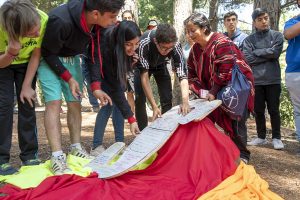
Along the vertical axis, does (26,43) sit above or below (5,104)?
above

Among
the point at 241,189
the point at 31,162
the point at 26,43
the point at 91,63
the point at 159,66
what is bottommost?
the point at 241,189

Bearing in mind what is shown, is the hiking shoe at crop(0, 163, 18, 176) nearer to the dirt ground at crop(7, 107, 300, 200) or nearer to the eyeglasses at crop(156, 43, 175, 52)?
the dirt ground at crop(7, 107, 300, 200)

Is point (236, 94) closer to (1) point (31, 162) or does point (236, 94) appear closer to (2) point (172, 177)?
(2) point (172, 177)

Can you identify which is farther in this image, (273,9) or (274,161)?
(273,9)

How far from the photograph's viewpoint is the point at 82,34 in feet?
10.5

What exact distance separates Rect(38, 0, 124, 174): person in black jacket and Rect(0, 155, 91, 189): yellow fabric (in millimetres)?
92

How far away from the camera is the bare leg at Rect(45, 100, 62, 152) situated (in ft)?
10.5

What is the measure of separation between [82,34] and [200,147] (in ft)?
4.40

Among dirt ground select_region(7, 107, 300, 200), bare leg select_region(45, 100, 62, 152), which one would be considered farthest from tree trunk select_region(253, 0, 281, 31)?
bare leg select_region(45, 100, 62, 152)

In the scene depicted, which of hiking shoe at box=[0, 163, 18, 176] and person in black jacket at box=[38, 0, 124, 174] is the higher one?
person in black jacket at box=[38, 0, 124, 174]

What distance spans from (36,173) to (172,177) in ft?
3.45

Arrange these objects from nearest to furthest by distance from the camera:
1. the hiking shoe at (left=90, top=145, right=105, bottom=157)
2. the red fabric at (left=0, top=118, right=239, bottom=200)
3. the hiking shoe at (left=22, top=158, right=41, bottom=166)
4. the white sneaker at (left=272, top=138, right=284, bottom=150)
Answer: the red fabric at (left=0, top=118, right=239, bottom=200) → the hiking shoe at (left=22, top=158, right=41, bottom=166) → the hiking shoe at (left=90, top=145, right=105, bottom=157) → the white sneaker at (left=272, top=138, right=284, bottom=150)

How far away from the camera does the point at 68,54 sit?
11.1 ft

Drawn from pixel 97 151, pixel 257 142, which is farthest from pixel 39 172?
pixel 257 142
